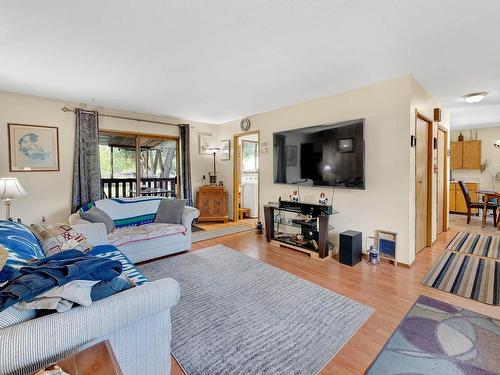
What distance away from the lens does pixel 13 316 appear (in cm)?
97

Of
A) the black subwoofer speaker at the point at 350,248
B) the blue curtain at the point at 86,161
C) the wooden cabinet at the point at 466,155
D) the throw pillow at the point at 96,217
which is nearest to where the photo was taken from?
the throw pillow at the point at 96,217

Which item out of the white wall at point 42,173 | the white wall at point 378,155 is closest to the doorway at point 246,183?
A: the white wall at point 378,155

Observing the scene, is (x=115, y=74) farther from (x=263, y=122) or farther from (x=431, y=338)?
(x=431, y=338)

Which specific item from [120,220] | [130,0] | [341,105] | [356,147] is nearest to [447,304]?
[356,147]

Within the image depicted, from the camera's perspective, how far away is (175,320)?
202 cm

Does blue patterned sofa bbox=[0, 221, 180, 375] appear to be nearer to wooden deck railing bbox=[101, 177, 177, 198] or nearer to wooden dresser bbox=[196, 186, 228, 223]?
wooden deck railing bbox=[101, 177, 177, 198]

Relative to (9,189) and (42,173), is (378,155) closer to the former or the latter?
(9,189)

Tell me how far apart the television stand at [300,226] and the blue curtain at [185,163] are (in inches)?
78.6

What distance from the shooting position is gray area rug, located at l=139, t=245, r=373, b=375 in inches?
63.1

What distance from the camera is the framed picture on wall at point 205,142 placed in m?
5.79

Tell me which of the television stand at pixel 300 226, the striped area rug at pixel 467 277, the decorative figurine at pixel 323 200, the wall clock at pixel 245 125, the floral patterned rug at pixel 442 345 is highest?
the wall clock at pixel 245 125

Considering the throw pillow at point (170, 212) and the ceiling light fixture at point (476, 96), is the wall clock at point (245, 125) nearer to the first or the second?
the throw pillow at point (170, 212)

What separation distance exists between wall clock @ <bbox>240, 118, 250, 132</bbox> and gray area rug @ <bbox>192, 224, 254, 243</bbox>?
6.67 ft

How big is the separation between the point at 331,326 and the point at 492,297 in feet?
5.59
